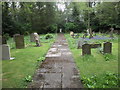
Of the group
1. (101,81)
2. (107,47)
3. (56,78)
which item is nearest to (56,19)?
(107,47)

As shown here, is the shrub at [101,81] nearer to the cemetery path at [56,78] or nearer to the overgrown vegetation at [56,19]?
the cemetery path at [56,78]

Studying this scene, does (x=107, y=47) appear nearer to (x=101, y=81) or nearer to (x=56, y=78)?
(x=101, y=81)

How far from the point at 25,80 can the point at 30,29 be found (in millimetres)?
23052

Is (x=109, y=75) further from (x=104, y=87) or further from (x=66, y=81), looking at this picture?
(x=66, y=81)

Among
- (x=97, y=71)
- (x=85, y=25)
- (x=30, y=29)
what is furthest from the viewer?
(x=85, y=25)

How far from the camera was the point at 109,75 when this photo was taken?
4.14 meters

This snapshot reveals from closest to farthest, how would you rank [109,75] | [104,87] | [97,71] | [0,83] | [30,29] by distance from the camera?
[104,87], [0,83], [109,75], [97,71], [30,29]

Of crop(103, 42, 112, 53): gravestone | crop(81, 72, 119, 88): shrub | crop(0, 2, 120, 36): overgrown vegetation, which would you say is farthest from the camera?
crop(0, 2, 120, 36): overgrown vegetation

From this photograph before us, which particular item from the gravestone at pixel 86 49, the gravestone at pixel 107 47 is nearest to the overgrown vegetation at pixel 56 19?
the gravestone at pixel 107 47

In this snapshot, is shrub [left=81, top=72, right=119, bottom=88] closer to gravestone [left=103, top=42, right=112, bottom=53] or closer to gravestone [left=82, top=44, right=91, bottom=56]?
gravestone [left=82, top=44, right=91, bottom=56]

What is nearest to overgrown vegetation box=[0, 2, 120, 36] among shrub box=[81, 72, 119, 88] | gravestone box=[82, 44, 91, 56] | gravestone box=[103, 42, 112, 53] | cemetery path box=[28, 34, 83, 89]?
gravestone box=[103, 42, 112, 53]

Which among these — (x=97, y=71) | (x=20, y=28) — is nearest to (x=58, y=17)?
(x=20, y=28)

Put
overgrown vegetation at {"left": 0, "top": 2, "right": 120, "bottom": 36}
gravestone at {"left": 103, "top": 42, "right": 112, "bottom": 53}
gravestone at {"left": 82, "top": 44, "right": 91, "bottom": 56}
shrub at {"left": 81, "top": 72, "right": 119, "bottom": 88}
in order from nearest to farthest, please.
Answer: shrub at {"left": 81, "top": 72, "right": 119, "bottom": 88}
gravestone at {"left": 82, "top": 44, "right": 91, "bottom": 56}
gravestone at {"left": 103, "top": 42, "right": 112, "bottom": 53}
overgrown vegetation at {"left": 0, "top": 2, "right": 120, "bottom": 36}

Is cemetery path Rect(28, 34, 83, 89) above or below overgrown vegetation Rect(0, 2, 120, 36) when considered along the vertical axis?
below
